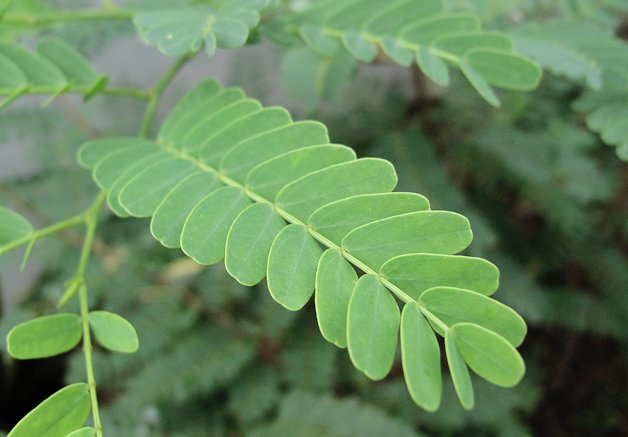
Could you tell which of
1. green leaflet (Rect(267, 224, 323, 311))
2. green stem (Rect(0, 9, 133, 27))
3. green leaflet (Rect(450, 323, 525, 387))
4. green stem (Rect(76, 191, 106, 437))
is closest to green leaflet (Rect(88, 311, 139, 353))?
green stem (Rect(76, 191, 106, 437))

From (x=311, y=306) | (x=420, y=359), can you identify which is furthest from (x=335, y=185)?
(x=311, y=306)

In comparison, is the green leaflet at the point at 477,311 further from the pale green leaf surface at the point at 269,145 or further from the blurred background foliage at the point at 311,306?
the blurred background foliage at the point at 311,306

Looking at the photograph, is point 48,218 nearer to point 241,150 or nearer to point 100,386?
point 100,386

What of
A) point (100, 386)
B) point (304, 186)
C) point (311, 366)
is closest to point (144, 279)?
point (100, 386)

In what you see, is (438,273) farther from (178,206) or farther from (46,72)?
(46,72)

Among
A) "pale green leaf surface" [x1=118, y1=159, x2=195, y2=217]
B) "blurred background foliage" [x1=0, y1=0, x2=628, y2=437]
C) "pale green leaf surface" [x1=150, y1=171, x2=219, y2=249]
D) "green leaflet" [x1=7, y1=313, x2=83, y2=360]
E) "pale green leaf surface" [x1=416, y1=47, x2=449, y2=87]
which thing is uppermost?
"pale green leaf surface" [x1=416, y1=47, x2=449, y2=87]

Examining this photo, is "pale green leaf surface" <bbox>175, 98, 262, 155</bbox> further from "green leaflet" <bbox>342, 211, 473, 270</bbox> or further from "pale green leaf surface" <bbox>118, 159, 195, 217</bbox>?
"green leaflet" <bbox>342, 211, 473, 270</bbox>

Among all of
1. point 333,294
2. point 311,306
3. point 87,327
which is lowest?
point 311,306
